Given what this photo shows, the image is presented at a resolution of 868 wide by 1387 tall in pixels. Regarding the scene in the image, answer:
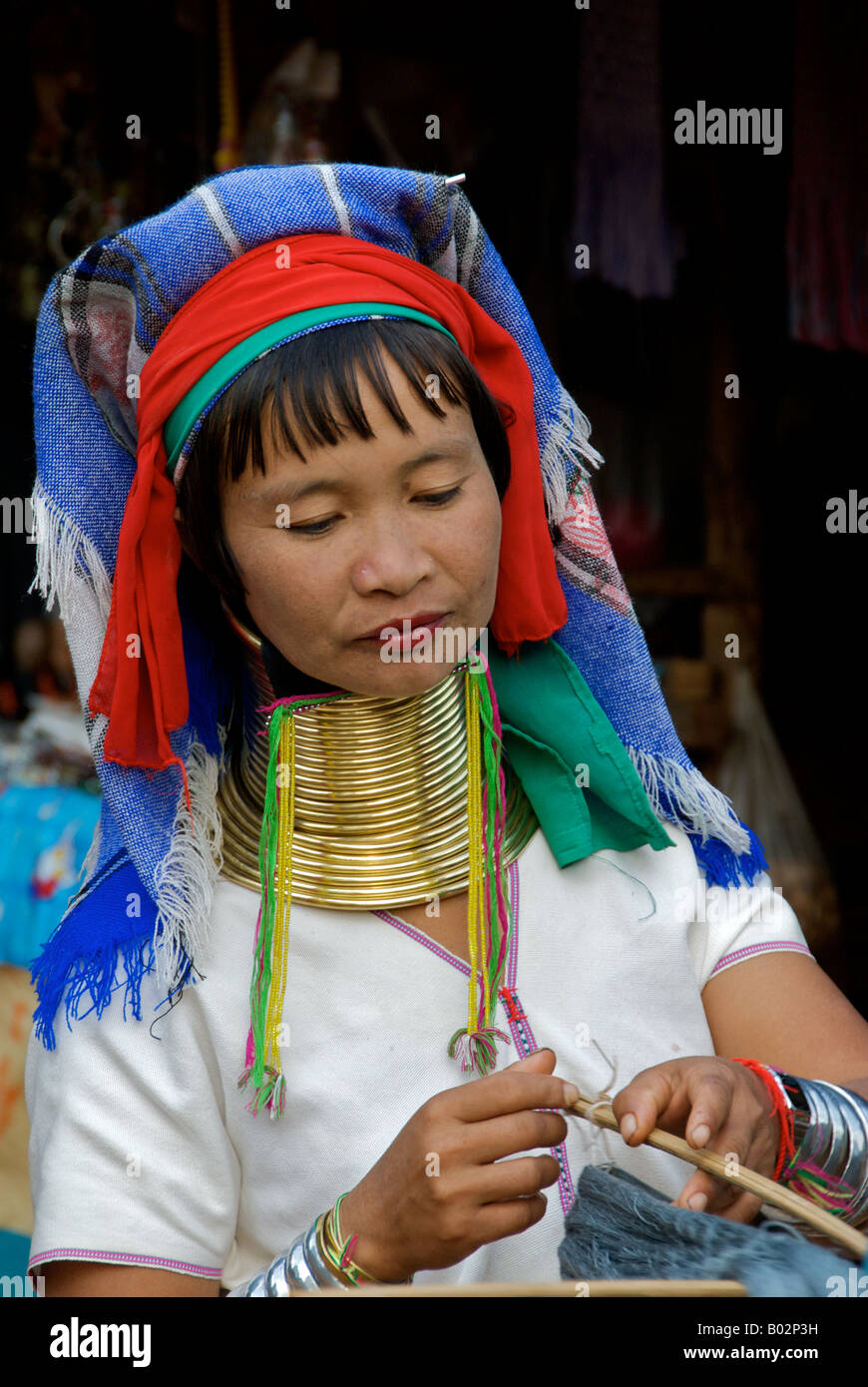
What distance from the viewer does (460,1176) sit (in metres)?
1.44

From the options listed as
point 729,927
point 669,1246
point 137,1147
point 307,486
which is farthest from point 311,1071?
point 307,486

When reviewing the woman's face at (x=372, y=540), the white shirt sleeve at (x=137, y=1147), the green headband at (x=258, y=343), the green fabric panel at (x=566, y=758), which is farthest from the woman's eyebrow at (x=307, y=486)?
the white shirt sleeve at (x=137, y=1147)

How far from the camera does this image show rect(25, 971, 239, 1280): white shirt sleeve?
5.46ft

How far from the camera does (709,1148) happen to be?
1.51 meters

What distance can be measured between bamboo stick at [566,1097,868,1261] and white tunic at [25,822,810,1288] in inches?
11.5

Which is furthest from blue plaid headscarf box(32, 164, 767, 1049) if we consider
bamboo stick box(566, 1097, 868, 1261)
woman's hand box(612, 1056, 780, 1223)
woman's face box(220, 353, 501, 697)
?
bamboo stick box(566, 1097, 868, 1261)

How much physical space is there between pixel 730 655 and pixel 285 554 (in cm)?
317

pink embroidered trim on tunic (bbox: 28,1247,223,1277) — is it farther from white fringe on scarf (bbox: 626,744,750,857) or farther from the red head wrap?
white fringe on scarf (bbox: 626,744,750,857)

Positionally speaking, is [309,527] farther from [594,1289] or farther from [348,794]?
[594,1289]

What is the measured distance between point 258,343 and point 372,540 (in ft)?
0.93

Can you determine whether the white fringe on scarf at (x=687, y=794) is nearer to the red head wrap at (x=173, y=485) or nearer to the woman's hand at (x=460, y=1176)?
the red head wrap at (x=173, y=485)

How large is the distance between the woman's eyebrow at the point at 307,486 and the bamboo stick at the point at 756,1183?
78cm

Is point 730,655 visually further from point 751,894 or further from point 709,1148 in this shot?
point 709,1148

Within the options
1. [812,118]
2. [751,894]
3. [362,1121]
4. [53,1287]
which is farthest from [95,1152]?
[812,118]
